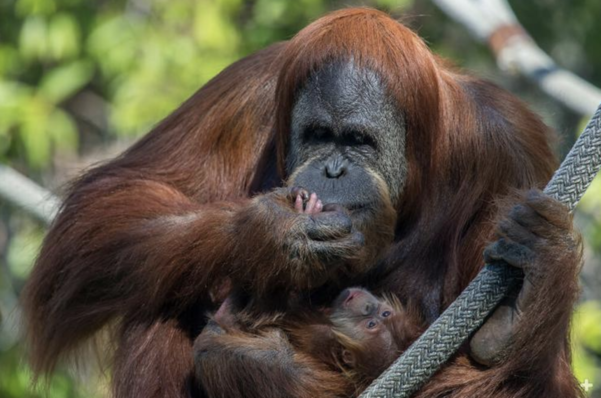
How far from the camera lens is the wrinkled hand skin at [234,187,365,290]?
3.28m

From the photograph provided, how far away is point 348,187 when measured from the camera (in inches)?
132

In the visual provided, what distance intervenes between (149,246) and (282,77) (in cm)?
72

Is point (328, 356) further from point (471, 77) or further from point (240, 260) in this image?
point (471, 77)

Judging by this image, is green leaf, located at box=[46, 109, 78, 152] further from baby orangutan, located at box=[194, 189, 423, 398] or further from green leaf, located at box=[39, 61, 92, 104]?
baby orangutan, located at box=[194, 189, 423, 398]

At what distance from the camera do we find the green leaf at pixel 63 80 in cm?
697

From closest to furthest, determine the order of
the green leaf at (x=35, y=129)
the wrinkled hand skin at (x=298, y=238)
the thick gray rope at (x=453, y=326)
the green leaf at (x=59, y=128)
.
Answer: the thick gray rope at (x=453, y=326)
the wrinkled hand skin at (x=298, y=238)
the green leaf at (x=35, y=129)
the green leaf at (x=59, y=128)

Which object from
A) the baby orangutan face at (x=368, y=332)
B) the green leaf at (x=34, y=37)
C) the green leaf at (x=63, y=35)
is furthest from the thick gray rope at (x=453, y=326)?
the green leaf at (x=34, y=37)

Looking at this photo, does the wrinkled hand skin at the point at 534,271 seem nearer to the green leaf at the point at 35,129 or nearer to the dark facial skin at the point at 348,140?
the dark facial skin at the point at 348,140

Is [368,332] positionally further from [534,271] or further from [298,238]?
[534,271]

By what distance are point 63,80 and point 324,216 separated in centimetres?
422

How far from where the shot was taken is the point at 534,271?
308 cm

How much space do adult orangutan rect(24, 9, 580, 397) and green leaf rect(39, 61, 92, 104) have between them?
10.1 ft

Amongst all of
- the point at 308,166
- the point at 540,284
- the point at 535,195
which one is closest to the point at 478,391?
the point at 540,284

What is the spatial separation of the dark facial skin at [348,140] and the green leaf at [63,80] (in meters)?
3.74
